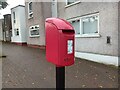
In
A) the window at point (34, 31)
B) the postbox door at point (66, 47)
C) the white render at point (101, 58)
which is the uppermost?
the window at point (34, 31)

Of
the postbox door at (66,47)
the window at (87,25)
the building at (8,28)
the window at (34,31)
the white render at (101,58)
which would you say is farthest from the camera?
the building at (8,28)

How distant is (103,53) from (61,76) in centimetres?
668

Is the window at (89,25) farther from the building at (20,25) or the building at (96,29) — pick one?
the building at (20,25)

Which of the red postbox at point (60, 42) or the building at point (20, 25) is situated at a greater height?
the building at point (20, 25)

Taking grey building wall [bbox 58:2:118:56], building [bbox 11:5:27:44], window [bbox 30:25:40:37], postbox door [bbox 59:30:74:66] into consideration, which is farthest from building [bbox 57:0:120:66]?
building [bbox 11:5:27:44]

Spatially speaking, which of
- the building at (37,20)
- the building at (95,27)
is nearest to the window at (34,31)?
the building at (37,20)

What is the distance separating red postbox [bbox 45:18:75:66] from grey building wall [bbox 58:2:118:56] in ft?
20.0

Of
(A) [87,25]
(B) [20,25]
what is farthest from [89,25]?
(B) [20,25]

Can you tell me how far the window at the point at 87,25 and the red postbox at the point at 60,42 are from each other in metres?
6.94

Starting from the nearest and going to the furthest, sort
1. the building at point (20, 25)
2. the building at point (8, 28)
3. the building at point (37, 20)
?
the building at point (37, 20)
the building at point (20, 25)
the building at point (8, 28)

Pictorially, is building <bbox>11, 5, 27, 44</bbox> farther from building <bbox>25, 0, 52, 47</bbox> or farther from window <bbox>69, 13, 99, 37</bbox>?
window <bbox>69, 13, 99, 37</bbox>

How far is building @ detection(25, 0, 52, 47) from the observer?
1585cm

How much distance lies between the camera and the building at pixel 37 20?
15852 millimetres

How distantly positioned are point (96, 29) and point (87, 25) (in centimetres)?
87
